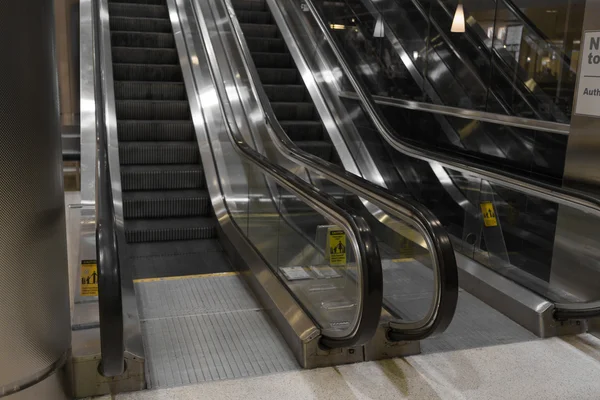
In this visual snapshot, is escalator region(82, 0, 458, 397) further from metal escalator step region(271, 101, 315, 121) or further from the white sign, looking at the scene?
the white sign

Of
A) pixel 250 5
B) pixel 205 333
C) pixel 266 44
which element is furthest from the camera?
pixel 250 5

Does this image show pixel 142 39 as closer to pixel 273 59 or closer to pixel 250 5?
pixel 273 59

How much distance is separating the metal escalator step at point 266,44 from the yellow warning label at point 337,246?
17.8 feet

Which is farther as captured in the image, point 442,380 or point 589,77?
point 589,77

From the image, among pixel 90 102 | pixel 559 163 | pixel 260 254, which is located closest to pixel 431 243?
pixel 260 254

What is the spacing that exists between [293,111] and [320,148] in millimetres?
780

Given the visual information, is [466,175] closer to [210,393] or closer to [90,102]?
[210,393]

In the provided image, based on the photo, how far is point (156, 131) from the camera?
6883mm

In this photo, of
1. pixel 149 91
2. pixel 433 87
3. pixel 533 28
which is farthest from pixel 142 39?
pixel 533 28

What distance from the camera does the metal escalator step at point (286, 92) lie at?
25.5 ft

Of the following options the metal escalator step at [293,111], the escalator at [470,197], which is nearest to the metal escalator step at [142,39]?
the escalator at [470,197]

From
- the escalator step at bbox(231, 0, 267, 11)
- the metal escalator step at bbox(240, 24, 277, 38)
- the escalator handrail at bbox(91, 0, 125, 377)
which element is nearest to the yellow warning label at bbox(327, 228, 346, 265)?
the escalator handrail at bbox(91, 0, 125, 377)

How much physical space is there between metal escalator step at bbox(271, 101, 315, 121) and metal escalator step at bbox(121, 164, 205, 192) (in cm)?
147

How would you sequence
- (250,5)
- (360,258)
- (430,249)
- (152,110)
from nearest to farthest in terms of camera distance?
(360,258) → (430,249) → (152,110) → (250,5)
